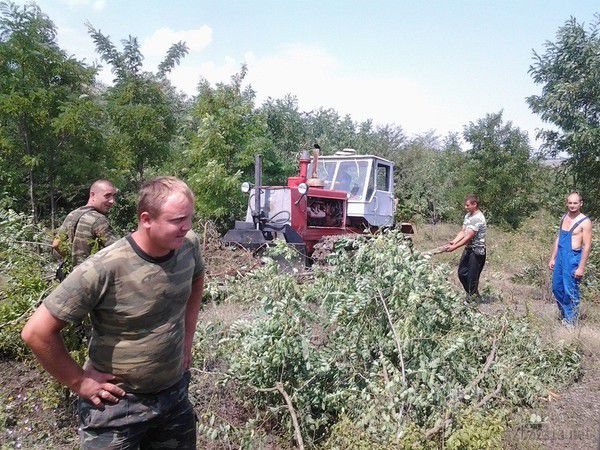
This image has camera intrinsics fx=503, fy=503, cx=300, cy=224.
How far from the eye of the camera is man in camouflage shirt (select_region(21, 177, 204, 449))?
76.7 inches

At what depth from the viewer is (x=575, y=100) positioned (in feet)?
30.2

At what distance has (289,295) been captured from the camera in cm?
369

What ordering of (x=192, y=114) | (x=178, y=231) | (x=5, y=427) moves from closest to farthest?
(x=178, y=231) < (x=5, y=427) < (x=192, y=114)

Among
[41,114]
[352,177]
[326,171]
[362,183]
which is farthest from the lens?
[326,171]

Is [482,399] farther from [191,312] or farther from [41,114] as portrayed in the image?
[41,114]

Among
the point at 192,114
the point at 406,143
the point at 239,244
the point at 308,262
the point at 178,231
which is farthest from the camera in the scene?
the point at 406,143

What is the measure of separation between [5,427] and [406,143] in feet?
76.6

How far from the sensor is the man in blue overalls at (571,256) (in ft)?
18.9

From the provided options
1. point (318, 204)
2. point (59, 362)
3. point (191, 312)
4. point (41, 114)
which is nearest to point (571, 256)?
point (318, 204)

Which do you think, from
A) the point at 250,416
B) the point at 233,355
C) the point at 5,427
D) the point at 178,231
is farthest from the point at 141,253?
the point at 5,427

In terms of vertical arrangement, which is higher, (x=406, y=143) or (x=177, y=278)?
(x=406, y=143)

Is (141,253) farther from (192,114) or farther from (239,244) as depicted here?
(192,114)

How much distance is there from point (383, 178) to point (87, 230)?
7147 mm

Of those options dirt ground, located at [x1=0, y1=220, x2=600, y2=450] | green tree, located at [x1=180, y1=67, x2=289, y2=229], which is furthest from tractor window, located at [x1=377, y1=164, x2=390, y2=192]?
dirt ground, located at [x1=0, y1=220, x2=600, y2=450]
